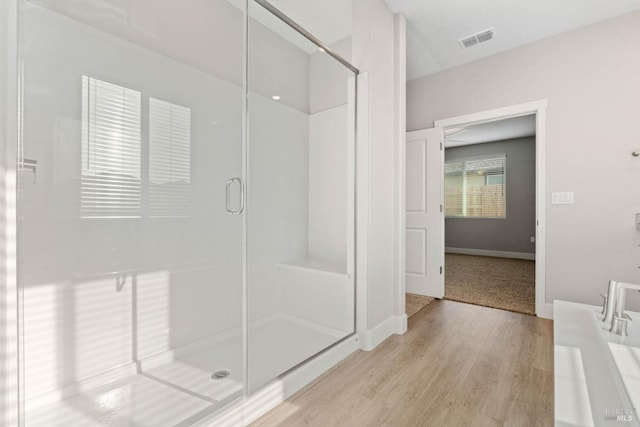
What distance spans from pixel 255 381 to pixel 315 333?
0.66 m

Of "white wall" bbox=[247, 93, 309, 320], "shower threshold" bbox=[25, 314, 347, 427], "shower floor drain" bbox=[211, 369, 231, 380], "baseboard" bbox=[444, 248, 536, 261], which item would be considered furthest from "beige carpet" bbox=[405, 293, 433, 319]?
"baseboard" bbox=[444, 248, 536, 261]

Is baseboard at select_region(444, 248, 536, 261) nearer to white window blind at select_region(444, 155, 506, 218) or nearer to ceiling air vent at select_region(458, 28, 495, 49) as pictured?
white window blind at select_region(444, 155, 506, 218)

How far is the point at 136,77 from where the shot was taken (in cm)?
182

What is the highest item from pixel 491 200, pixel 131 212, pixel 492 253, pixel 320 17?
pixel 320 17

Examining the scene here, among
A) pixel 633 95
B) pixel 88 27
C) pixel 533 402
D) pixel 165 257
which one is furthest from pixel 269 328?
pixel 633 95

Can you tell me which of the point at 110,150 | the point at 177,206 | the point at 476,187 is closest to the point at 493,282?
the point at 476,187

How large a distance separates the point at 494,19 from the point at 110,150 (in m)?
3.21

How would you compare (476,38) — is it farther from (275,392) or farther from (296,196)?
(275,392)

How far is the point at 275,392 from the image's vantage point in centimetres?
160

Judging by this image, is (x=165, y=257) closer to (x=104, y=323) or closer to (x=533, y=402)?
(x=104, y=323)

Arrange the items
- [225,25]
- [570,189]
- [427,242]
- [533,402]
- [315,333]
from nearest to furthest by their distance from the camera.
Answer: [533,402] < [225,25] < [315,333] < [570,189] < [427,242]

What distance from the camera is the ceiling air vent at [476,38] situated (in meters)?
2.86

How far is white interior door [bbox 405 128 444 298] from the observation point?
11.5ft

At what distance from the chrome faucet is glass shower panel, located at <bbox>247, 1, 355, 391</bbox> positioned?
143 centimetres
